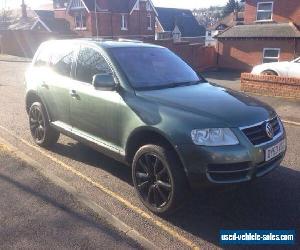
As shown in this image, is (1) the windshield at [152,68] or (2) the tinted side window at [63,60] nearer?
(1) the windshield at [152,68]

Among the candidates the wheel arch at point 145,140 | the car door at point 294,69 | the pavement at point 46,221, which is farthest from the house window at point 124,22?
the wheel arch at point 145,140

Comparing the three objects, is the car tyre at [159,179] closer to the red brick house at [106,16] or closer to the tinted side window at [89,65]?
the tinted side window at [89,65]

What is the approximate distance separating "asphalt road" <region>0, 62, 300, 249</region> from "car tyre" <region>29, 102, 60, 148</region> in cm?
20

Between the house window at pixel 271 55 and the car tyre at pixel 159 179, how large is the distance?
19.7 meters

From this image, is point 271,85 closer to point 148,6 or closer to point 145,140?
point 145,140

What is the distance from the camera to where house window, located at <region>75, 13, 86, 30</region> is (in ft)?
128

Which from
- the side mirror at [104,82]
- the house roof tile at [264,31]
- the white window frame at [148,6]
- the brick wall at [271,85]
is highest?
the white window frame at [148,6]

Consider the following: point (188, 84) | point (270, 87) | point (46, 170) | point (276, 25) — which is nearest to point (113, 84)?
point (188, 84)

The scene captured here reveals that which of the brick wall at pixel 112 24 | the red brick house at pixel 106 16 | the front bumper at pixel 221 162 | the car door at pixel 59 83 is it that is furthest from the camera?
the brick wall at pixel 112 24

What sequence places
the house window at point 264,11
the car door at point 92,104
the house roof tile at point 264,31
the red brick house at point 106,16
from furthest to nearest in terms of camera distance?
the red brick house at point 106,16, the house window at point 264,11, the house roof tile at point 264,31, the car door at point 92,104

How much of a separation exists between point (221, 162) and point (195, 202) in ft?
3.56

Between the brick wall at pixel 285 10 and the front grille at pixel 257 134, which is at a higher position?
the brick wall at pixel 285 10

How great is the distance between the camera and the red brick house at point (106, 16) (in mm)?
38344

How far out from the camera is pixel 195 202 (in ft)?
15.4
